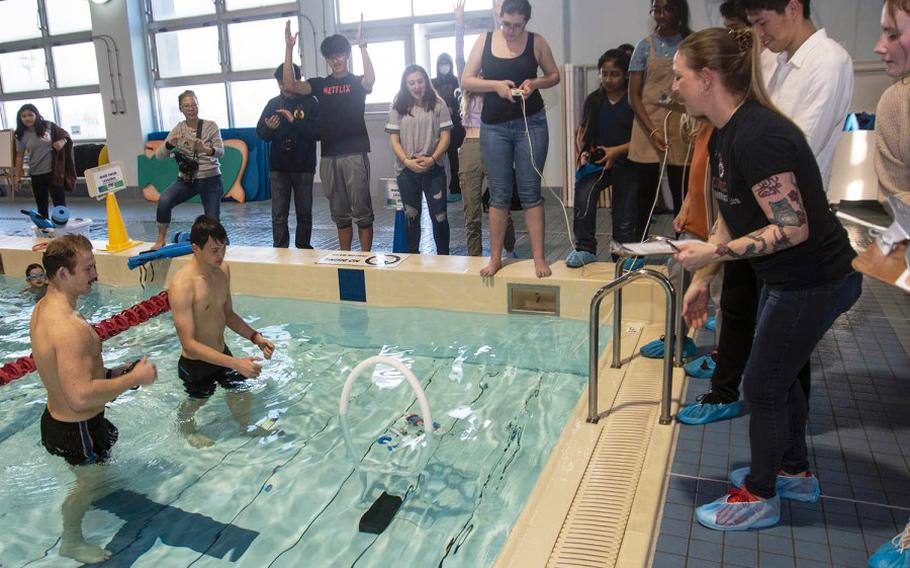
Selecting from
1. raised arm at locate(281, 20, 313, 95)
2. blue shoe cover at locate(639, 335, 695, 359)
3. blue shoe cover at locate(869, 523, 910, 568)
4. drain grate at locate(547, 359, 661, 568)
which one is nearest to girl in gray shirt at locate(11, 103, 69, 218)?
raised arm at locate(281, 20, 313, 95)

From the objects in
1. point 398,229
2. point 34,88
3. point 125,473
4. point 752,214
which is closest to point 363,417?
point 125,473

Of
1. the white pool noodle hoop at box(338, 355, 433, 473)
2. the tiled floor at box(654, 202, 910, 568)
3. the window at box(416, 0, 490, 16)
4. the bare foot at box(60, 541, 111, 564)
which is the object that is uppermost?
the window at box(416, 0, 490, 16)

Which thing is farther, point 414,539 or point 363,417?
point 363,417

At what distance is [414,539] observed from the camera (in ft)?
8.02

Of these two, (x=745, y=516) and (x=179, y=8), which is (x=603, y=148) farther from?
(x=179, y=8)

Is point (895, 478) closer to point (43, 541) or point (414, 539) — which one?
point (414, 539)

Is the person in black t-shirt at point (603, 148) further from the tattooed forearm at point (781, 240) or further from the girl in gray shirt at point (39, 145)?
the girl in gray shirt at point (39, 145)

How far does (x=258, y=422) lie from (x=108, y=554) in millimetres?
1005

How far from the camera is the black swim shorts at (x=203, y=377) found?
335cm

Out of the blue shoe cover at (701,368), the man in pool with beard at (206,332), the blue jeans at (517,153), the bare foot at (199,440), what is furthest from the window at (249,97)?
the blue shoe cover at (701,368)

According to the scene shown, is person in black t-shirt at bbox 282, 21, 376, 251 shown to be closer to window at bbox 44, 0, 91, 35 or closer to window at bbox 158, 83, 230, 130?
window at bbox 158, 83, 230, 130

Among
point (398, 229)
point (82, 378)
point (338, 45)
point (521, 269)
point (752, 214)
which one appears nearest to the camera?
point (752, 214)

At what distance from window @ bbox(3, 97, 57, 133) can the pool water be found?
1073 centimetres

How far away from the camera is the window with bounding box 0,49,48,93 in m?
13.4
